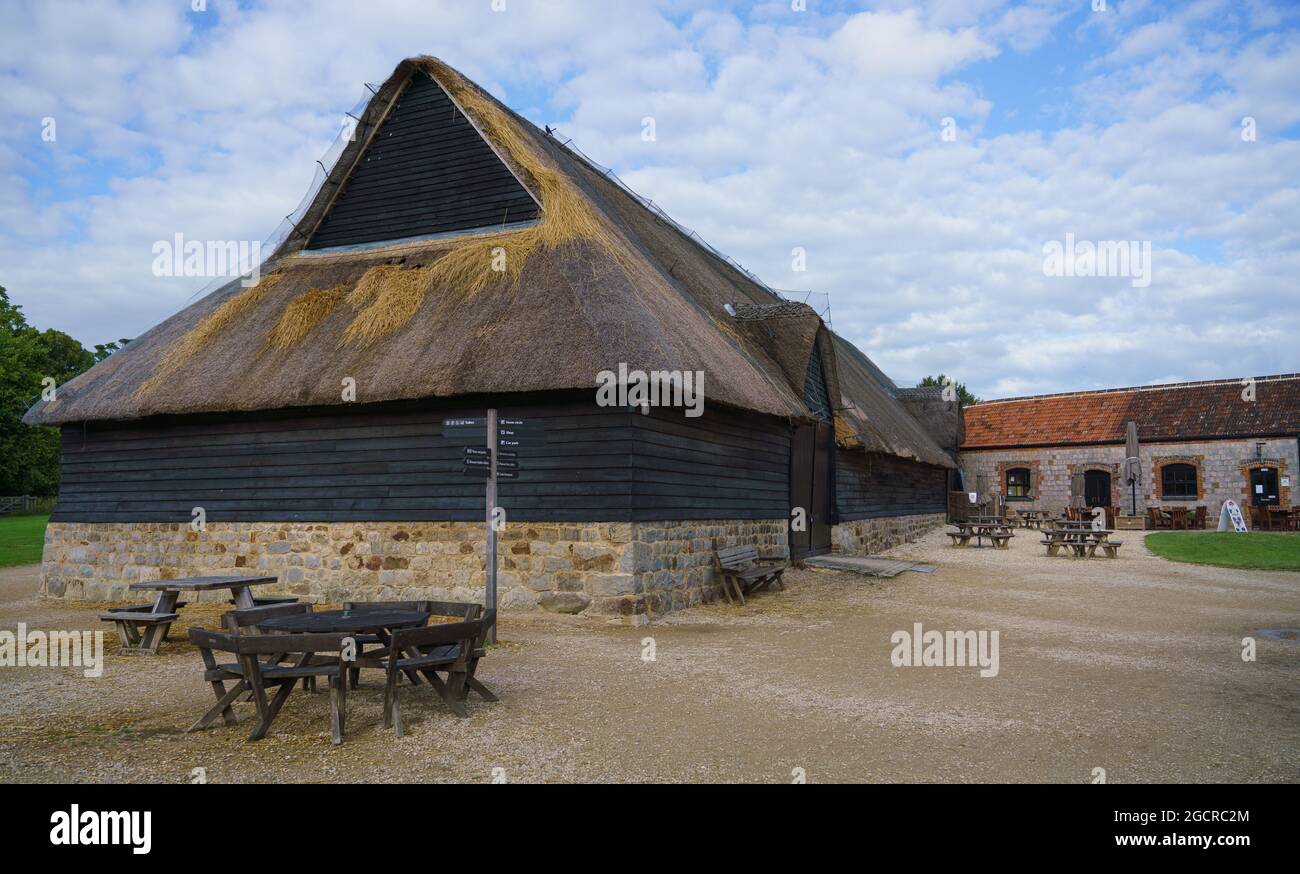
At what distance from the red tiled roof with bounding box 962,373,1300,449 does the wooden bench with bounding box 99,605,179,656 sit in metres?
31.7

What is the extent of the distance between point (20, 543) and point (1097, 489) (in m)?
35.9

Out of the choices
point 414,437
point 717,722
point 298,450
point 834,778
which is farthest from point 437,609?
point 298,450

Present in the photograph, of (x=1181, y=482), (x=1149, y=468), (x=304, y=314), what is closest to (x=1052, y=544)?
(x=1149, y=468)

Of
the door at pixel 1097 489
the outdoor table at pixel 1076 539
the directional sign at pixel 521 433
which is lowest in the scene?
the outdoor table at pixel 1076 539

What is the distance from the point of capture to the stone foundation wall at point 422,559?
36.0 ft

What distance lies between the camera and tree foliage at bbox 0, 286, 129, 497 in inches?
1657

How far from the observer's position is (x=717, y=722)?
6.13 metres

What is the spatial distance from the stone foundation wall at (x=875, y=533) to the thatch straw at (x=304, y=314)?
437 inches

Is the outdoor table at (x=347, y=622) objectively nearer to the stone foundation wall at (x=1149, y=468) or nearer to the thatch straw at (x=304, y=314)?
the thatch straw at (x=304, y=314)

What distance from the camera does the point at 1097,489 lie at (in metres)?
32.5

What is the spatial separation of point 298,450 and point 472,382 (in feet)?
11.7

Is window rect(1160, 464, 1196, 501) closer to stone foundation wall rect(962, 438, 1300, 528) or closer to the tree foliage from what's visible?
stone foundation wall rect(962, 438, 1300, 528)

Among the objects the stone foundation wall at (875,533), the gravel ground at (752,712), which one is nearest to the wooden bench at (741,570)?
the gravel ground at (752,712)

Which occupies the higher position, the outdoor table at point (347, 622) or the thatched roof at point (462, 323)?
the thatched roof at point (462, 323)
